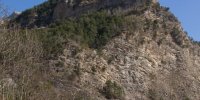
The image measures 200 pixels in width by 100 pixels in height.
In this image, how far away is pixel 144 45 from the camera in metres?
50.6

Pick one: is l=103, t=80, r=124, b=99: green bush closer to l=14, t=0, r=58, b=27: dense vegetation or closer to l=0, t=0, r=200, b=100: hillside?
l=0, t=0, r=200, b=100: hillside

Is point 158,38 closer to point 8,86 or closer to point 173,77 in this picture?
point 173,77

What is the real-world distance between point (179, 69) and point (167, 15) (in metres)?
5.72

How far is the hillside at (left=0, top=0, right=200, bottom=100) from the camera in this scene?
148ft

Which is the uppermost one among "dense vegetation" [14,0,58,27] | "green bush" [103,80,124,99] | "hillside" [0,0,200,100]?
"dense vegetation" [14,0,58,27]

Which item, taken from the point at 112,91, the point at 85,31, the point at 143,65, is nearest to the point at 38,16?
the point at 85,31

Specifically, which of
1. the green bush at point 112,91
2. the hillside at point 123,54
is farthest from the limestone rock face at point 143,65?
the green bush at point 112,91

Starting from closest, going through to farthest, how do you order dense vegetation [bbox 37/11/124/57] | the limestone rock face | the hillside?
the hillside → the limestone rock face → dense vegetation [bbox 37/11/124/57]

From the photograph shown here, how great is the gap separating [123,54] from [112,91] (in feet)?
15.5

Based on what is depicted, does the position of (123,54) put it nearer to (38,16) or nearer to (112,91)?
(112,91)

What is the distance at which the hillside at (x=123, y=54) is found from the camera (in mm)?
45062

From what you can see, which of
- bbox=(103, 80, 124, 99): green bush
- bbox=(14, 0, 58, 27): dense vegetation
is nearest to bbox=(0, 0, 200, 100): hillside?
bbox=(103, 80, 124, 99): green bush

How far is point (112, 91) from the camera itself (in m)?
45.0

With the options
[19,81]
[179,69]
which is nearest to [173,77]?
[179,69]
